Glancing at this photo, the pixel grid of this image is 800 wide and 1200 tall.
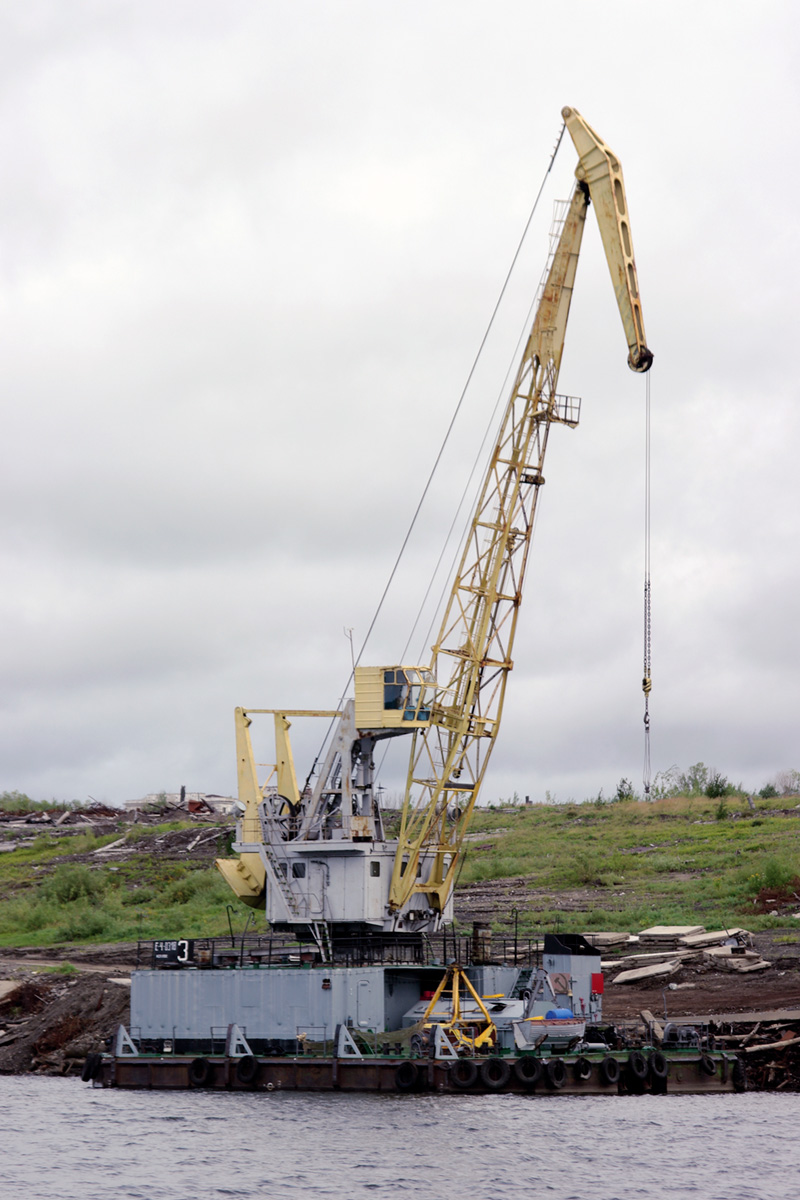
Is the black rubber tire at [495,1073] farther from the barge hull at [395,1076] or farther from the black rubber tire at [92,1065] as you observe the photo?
the black rubber tire at [92,1065]

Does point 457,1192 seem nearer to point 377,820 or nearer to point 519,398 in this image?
point 377,820

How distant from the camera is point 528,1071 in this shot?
113 ft

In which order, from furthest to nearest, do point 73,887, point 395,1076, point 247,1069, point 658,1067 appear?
point 73,887
point 247,1069
point 658,1067
point 395,1076

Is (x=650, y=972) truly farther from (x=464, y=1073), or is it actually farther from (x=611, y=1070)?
(x=464, y=1073)

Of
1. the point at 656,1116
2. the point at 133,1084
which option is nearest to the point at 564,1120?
the point at 656,1116

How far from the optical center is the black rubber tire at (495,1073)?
111 ft

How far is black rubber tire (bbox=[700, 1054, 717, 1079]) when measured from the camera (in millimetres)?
35938

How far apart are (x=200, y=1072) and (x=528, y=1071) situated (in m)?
8.32

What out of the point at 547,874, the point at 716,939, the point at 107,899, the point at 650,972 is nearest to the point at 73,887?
the point at 107,899

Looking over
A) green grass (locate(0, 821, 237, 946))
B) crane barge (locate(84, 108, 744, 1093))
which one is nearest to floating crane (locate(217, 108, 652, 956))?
crane barge (locate(84, 108, 744, 1093))

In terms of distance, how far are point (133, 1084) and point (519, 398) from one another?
67.2ft

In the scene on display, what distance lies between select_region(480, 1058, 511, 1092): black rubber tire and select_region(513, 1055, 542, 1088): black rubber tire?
228mm

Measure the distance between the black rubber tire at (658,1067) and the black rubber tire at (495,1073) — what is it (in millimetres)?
3664

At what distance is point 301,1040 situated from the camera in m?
36.6
